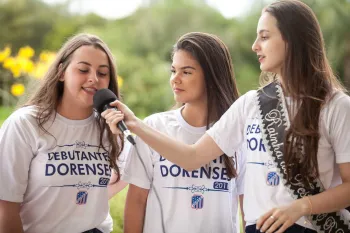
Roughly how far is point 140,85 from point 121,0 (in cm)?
57

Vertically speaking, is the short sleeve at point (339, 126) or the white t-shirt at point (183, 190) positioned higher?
the short sleeve at point (339, 126)

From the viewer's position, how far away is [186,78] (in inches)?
70.3

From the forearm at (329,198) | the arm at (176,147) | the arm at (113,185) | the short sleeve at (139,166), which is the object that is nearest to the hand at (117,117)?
the arm at (176,147)

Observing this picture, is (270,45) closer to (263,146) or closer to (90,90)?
(263,146)

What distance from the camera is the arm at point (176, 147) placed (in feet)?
5.27

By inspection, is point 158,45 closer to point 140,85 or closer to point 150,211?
point 140,85

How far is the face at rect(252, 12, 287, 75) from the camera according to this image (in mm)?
1501

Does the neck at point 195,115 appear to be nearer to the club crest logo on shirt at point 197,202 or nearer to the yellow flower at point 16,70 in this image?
the club crest logo on shirt at point 197,202

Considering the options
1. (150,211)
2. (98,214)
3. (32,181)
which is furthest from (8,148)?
A: (150,211)

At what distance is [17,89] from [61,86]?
3.38 feet

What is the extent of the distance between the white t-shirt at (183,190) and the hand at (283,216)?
0.39 meters

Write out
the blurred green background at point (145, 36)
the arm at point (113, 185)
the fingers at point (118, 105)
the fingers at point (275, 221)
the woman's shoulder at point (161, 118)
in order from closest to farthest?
the fingers at point (275, 221)
the fingers at point (118, 105)
the woman's shoulder at point (161, 118)
the arm at point (113, 185)
the blurred green background at point (145, 36)

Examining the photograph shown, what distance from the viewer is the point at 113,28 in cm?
325

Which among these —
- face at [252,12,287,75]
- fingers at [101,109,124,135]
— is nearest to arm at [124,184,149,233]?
fingers at [101,109,124,135]
